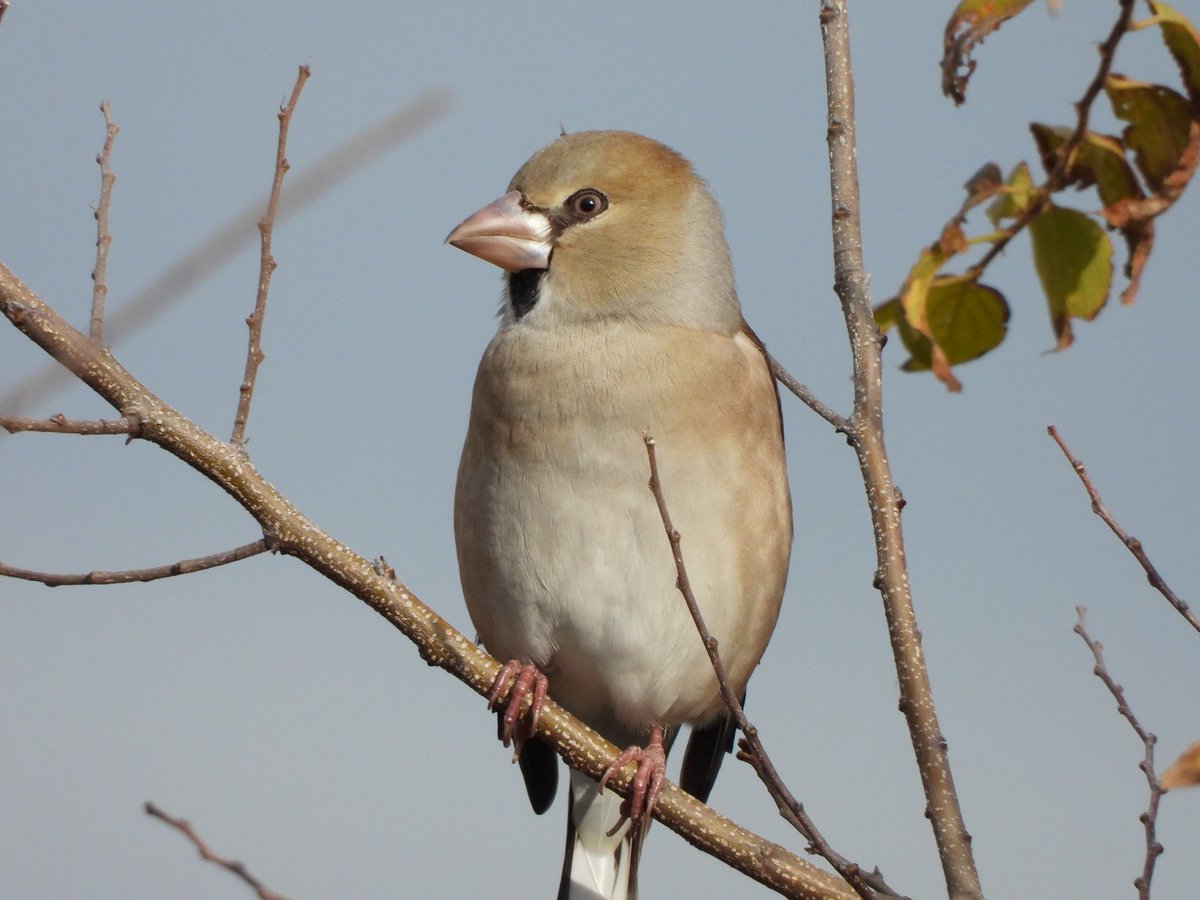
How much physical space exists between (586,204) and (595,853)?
210cm

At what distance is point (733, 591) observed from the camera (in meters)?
4.02

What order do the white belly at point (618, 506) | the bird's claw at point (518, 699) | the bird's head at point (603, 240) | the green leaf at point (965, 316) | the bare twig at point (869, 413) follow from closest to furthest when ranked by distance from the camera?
the green leaf at point (965, 316) → the bare twig at point (869, 413) → the bird's claw at point (518, 699) → the white belly at point (618, 506) → the bird's head at point (603, 240)

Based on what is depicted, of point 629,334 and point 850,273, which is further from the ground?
point 629,334

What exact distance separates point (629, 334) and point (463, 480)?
65 centimetres

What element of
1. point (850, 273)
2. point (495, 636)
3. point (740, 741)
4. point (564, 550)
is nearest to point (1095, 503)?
point (850, 273)

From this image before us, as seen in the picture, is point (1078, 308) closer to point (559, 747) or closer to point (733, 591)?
point (559, 747)

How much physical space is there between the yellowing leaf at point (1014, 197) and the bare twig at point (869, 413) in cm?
146

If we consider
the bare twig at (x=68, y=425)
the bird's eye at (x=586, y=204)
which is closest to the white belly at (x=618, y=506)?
the bird's eye at (x=586, y=204)

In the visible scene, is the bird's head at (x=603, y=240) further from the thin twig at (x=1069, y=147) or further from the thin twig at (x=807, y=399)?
the thin twig at (x=1069, y=147)

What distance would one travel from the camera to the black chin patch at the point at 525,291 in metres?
4.22

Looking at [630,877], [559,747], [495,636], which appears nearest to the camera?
[559,747]

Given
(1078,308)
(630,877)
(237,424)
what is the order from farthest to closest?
(630,877) → (237,424) → (1078,308)

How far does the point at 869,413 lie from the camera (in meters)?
3.13

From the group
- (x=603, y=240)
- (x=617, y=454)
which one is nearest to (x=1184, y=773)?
(x=617, y=454)
